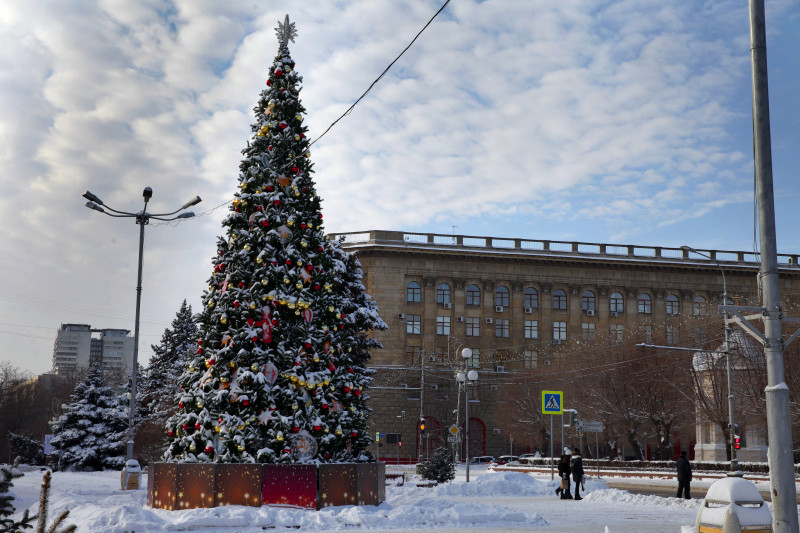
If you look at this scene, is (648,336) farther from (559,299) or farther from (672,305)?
(672,305)

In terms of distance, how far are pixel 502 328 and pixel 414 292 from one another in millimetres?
8928

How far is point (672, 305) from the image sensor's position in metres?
79.1

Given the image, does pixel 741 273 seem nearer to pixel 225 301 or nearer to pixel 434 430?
pixel 434 430

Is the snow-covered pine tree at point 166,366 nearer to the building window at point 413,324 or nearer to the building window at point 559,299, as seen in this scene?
the building window at point 413,324

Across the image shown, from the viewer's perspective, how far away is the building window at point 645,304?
78.6 m

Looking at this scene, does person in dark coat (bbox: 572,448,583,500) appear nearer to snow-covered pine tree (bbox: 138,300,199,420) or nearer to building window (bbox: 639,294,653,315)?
snow-covered pine tree (bbox: 138,300,199,420)

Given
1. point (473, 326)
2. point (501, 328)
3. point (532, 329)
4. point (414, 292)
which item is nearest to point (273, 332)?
point (414, 292)

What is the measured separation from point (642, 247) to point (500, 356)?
17972 millimetres

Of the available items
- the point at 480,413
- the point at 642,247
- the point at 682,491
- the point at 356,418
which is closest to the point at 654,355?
the point at 480,413

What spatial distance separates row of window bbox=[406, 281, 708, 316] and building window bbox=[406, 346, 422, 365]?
4231mm

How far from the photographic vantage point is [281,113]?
771 inches

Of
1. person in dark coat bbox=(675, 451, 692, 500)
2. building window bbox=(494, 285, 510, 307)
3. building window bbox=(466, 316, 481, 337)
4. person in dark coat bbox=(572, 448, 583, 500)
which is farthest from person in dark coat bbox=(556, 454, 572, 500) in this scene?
building window bbox=(494, 285, 510, 307)

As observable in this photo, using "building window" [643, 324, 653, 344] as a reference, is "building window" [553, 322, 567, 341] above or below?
above

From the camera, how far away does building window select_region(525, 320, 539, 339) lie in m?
77.1
